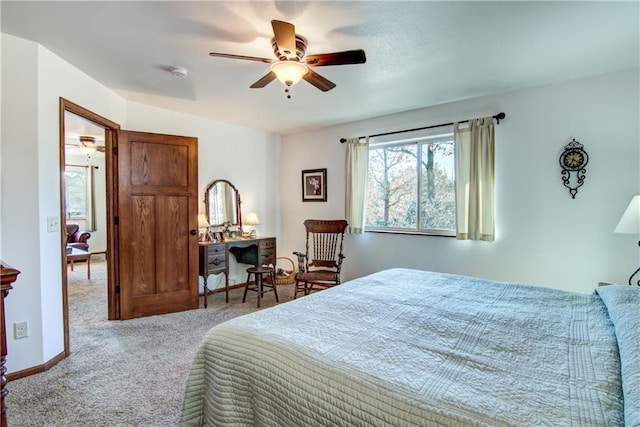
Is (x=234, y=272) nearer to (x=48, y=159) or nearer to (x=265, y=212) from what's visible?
(x=265, y=212)

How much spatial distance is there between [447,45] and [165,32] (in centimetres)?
203

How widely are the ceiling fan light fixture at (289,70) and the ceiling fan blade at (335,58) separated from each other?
0.06 m

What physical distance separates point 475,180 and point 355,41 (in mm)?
2016

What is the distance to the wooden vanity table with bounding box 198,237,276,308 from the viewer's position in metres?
4.01

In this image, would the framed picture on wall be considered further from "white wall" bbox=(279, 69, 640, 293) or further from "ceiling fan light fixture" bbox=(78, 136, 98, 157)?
"ceiling fan light fixture" bbox=(78, 136, 98, 157)

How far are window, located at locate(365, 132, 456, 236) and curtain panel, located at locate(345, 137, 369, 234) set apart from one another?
12cm

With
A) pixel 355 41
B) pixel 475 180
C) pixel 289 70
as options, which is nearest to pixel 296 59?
pixel 289 70

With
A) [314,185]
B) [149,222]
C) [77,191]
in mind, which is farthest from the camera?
[77,191]

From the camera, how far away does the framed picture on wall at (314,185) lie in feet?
15.9

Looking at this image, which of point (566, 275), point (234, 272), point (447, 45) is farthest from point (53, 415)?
point (566, 275)

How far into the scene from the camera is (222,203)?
465cm

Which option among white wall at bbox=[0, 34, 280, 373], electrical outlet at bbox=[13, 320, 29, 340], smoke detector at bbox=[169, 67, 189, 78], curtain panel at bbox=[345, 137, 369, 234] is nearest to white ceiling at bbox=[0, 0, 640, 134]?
smoke detector at bbox=[169, 67, 189, 78]

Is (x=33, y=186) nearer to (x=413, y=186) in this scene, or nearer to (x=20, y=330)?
(x=20, y=330)

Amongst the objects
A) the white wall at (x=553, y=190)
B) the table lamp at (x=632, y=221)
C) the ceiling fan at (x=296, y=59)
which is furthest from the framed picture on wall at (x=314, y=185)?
the table lamp at (x=632, y=221)
